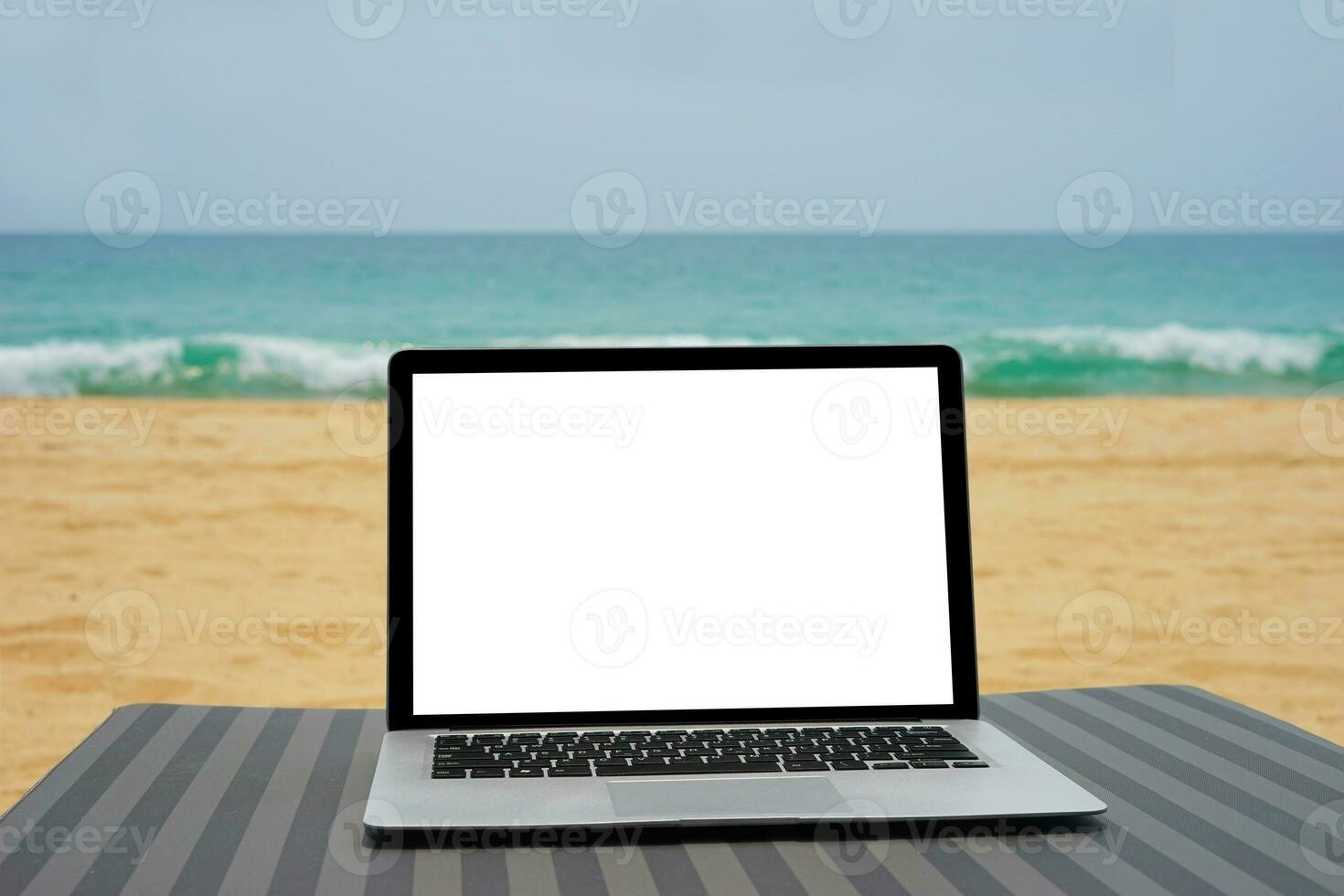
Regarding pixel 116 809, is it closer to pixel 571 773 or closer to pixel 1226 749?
pixel 571 773

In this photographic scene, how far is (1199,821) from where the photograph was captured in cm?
60

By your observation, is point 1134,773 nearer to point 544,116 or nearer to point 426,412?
point 426,412

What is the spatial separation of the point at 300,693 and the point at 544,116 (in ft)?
17.2

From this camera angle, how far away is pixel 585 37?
7.09 meters

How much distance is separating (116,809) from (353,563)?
2.89 m

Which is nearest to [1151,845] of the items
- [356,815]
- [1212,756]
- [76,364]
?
[1212,756]

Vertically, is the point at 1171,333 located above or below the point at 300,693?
above

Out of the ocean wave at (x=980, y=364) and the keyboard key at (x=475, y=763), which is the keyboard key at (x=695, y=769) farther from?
the ocean wave at (x=980, y=364)

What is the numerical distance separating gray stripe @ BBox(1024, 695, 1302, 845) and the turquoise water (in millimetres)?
5671

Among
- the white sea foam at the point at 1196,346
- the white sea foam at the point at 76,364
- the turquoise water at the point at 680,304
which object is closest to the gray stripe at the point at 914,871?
the turquoise water at the point at 680,304

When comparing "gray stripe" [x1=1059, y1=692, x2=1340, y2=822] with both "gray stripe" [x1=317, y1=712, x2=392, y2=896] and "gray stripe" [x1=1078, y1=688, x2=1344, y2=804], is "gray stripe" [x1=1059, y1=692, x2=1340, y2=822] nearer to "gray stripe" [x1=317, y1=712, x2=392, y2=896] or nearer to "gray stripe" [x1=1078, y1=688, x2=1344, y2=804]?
"gray stripe" [x1=1078, y1=688, x2=1344, y2=804]

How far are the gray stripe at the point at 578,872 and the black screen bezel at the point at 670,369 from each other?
0.54ft

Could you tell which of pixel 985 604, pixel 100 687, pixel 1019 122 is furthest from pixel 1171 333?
pixel 100 687

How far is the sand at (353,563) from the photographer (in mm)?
2768
